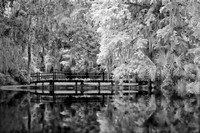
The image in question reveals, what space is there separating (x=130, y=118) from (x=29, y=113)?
Answer: 12.8 feet

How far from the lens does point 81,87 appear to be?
99.3 ft

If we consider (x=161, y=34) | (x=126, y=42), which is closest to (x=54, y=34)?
(x=126, y=42)

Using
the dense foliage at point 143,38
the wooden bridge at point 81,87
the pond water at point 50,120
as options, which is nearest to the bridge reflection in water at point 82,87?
the wooden bridge at point 81,87

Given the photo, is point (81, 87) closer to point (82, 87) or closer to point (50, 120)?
point (82, 87)

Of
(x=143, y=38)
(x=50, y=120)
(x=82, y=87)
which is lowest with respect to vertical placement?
(x=50, y=120)

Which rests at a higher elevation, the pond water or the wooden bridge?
the wooden bridge

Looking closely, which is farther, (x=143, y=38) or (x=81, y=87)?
(x=81, y=87)

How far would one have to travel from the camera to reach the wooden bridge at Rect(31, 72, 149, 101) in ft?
88.5

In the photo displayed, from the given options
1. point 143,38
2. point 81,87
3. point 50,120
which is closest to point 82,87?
point 81,87

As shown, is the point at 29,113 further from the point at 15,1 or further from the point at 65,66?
the point at 65,66

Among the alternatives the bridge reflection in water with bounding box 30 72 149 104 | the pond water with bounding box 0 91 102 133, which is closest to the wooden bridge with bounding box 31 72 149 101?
the bridge reflection in water with bounding box 30 72 149 104

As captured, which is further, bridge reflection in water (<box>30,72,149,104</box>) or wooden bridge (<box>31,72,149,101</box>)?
wooden bridge (<box>31,72,149,101</box>)

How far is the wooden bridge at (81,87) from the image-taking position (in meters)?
27.0

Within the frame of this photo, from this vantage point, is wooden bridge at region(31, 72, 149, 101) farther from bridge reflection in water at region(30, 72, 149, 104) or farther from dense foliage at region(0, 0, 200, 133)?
dense foliage at region(0, 0, 200, 133)
